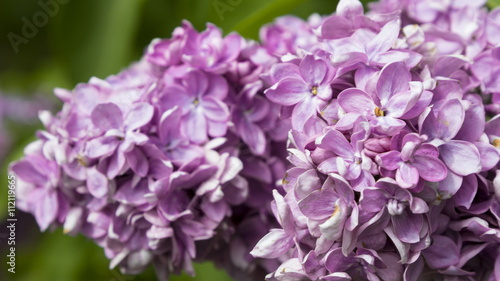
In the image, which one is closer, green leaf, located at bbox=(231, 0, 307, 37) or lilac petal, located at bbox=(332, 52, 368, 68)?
lilac petal, located at bbox=(332, 52, 368, 68)

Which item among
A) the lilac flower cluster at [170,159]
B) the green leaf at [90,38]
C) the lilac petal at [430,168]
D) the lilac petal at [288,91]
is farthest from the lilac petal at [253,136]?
the green leaf at [90,38]

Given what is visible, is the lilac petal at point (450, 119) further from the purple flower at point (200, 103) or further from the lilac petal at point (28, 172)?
the lilac petal at point (28, 172)

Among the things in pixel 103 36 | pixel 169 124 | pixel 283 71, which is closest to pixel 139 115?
pixel 169 124

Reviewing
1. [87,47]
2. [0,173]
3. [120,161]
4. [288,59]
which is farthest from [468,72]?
[0,173]

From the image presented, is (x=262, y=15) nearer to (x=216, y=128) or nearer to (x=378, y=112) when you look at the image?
(x=216, y=128)

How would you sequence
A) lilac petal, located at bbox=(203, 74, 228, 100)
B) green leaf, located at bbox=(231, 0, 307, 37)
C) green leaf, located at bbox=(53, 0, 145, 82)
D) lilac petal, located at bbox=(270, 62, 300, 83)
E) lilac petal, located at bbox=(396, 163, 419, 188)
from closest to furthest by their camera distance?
lilac petal, located at bbox=(396, 163, 419, 188)
lilac petal, located at bbox=(270, 62, 300, 83)
lilac petal, located at bbox=(203, 74, 228, 100)
green leaf, located at bbox=(231, 0, 307, 37)
green leaf, located at bbox=(53, 0, 145, 82)

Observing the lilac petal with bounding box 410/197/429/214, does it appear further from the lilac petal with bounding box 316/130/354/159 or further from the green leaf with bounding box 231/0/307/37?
the green leaf with bounding box 231/0/307/37

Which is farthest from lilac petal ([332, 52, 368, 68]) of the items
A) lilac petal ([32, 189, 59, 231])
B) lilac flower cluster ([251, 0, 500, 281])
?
lilac petal ([32, 189, 59, 231])
